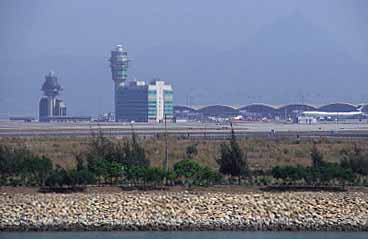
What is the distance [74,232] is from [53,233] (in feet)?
1.98

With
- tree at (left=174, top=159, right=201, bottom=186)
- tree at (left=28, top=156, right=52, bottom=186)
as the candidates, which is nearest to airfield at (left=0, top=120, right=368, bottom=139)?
tree at (left=28, top=156, right=52, bottom=186)

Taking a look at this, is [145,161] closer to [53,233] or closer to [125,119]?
[53,233]

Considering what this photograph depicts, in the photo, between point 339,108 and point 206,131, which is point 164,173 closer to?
point 206,131

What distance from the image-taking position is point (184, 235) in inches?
1129

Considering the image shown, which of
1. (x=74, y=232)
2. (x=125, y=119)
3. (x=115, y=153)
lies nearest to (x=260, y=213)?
(x=74, y=232)

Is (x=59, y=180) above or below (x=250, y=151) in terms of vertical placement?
below

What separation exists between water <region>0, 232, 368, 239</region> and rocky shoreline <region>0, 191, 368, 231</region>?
0.51 metres

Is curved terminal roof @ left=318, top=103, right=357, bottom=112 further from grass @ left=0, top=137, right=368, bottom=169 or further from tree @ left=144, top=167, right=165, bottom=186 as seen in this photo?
tree @ left=144, top=167, right=165, bottom=186

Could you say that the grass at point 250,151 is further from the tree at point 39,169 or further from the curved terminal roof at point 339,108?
the curved terminal roof at point 339,108

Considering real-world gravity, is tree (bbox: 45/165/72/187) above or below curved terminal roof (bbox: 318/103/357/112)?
below

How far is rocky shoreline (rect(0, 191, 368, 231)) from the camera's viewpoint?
29777 mm

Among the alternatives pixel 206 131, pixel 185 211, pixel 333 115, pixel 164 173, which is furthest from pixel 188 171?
pixel 333 115

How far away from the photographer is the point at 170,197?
32625 millimetres

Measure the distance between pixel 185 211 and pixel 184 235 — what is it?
2.35 metres
